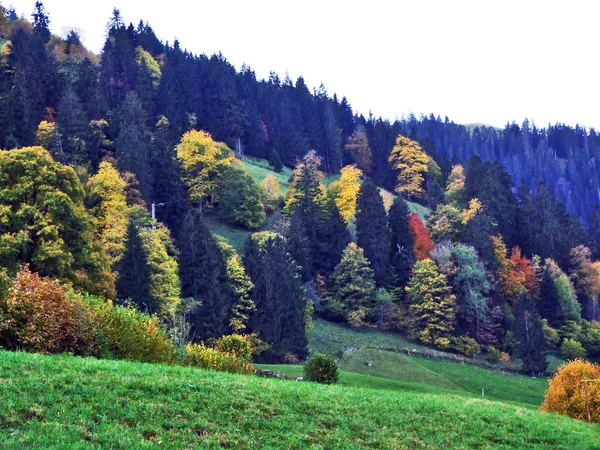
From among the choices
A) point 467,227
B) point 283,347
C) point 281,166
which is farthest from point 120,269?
point 281,166

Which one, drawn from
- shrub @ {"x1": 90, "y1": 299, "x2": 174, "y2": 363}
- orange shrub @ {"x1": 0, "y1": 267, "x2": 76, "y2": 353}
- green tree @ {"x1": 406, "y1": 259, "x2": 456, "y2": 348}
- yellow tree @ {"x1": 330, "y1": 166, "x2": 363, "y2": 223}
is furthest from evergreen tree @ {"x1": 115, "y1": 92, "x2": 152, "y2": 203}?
orange shrub @ {"x1": 0, "y1": 267, "x2": 76, "y2": 353}

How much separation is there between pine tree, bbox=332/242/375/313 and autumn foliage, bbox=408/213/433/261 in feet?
41.6

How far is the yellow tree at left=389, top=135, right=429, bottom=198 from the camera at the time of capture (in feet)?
435

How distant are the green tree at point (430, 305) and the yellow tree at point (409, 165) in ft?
158

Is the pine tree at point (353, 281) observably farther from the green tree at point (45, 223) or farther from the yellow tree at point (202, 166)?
the green tree at point (45, 223)

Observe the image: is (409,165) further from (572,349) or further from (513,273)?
(572,349)

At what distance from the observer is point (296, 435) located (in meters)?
15.5

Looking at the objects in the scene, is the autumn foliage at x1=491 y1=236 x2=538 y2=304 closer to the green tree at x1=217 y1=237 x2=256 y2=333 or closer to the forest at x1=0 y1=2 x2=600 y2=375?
the forest at x1=0 y1=2 x2=600 y2=375

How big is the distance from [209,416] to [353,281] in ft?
226

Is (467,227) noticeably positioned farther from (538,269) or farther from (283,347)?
(283,347)

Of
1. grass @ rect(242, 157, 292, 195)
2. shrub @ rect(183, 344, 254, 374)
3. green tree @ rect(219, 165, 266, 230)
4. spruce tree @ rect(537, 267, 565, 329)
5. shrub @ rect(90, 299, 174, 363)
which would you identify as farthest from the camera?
grass @ rect(242, 157, 292, 195)

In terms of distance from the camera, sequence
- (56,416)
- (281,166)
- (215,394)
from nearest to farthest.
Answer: (56,416)
(215,394)
(281,166)

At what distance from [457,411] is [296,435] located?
914 centimetres

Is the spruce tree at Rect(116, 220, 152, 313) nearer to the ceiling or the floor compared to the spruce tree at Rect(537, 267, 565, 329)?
nearer to the ceiling
